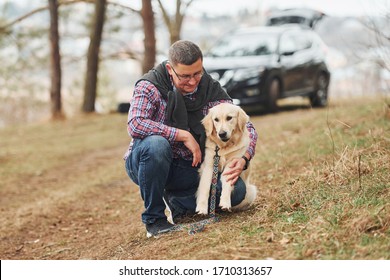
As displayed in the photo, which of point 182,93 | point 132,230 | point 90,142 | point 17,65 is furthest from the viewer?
point 17,65

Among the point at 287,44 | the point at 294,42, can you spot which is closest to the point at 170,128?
the point at 287,44

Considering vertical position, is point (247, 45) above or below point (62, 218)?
above

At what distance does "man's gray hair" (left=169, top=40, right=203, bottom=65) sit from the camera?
4.05 m

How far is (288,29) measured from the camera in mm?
13125

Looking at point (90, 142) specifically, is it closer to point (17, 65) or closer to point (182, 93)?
point (182, 93)

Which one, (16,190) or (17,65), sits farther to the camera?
(17,65)

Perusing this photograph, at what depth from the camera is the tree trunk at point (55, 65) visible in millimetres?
16656

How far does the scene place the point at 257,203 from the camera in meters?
5.02

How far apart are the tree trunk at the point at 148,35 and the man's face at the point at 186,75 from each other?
1063 centimetres

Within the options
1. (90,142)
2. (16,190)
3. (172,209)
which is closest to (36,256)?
(172,209)

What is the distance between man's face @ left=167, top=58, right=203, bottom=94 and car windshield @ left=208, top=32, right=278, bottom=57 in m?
8.07

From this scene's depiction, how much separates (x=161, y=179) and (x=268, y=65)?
811 cm

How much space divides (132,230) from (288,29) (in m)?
9.01

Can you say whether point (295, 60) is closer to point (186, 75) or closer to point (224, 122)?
point (224, 122)
